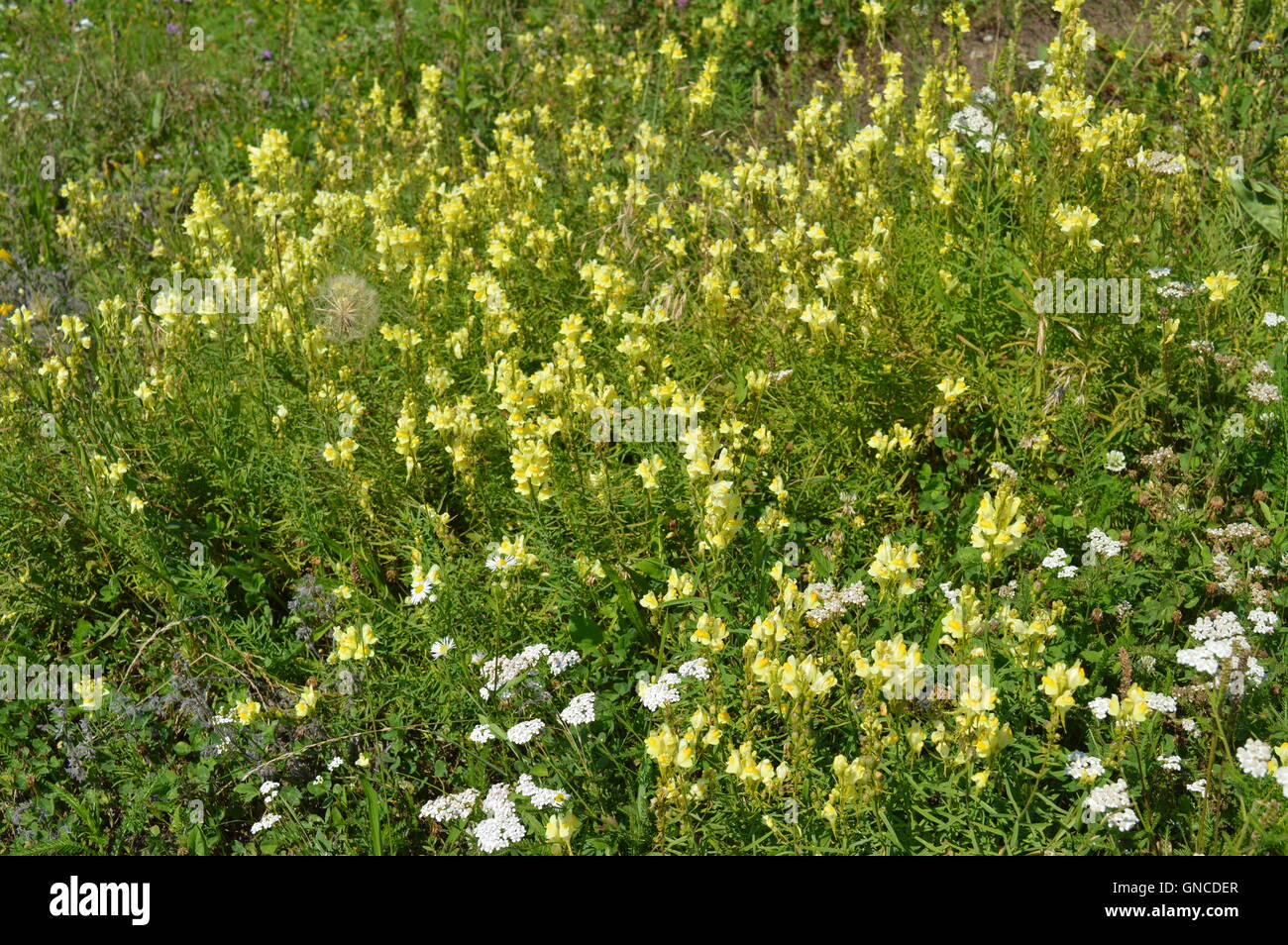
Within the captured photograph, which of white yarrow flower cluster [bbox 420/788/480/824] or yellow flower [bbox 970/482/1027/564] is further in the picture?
white yarrow flower cluster [bbox 420/788/480/824]

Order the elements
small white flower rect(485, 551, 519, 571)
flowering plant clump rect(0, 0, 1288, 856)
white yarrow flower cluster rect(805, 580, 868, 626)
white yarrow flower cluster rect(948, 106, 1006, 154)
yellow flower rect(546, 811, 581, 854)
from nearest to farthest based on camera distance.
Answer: yellow flower rect(546, 811, 581, 854), flowering plant clump rect(0, 0, 1288, 856), white yarrow flower cluster rect(805, 580, 868, 626), small white flower rect(485, 551, 519, 571), white yarrow flower cluster rect(948, 106, 1006, 154)

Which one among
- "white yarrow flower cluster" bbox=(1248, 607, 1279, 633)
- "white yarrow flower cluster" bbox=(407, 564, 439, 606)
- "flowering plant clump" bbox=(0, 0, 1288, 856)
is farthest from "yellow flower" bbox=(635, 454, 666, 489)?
"white yarrow flower cluster" bbox=(1248, 607, 1279, 633)

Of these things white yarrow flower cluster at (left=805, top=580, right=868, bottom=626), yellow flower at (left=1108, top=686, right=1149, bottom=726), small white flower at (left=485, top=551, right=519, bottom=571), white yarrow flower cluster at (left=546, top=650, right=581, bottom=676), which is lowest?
yellow flower at (left=1108, top=686, right=1149, bottom=726)

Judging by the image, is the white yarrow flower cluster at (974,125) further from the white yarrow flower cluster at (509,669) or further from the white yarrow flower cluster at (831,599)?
the white yarrow flower cluster at (509,669)

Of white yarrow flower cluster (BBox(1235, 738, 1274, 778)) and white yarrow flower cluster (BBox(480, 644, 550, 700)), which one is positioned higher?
white yarrow flower cluster (BBox(480, 644, 550, 700))

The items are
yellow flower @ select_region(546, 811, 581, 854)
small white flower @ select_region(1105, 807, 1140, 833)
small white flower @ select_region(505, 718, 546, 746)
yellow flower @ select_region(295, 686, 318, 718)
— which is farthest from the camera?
yellow flower @ select_region(295, 686, 318, 718)

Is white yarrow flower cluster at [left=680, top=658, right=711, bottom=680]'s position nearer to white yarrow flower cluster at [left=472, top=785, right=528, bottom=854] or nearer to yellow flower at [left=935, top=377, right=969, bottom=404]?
white yarrow flower cluster at [left=472, top=785, right=528, bottom=854]

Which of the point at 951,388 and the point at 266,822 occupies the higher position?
the point at 951,388

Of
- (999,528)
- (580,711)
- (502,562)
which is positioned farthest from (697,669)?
(999,528)

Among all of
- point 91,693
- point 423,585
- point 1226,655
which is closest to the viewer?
point 1226,655

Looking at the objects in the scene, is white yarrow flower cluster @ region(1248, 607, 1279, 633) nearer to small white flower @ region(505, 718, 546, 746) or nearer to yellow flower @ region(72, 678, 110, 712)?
small white flower @ region(505, 718, 546, 746)

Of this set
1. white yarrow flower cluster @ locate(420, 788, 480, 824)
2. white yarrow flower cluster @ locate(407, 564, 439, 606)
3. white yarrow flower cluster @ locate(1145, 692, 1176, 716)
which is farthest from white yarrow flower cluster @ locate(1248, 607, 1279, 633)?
white yarrow flower cluster @ locate(407, 564, 439, 606)

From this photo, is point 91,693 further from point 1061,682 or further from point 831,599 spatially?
point 1061,682
